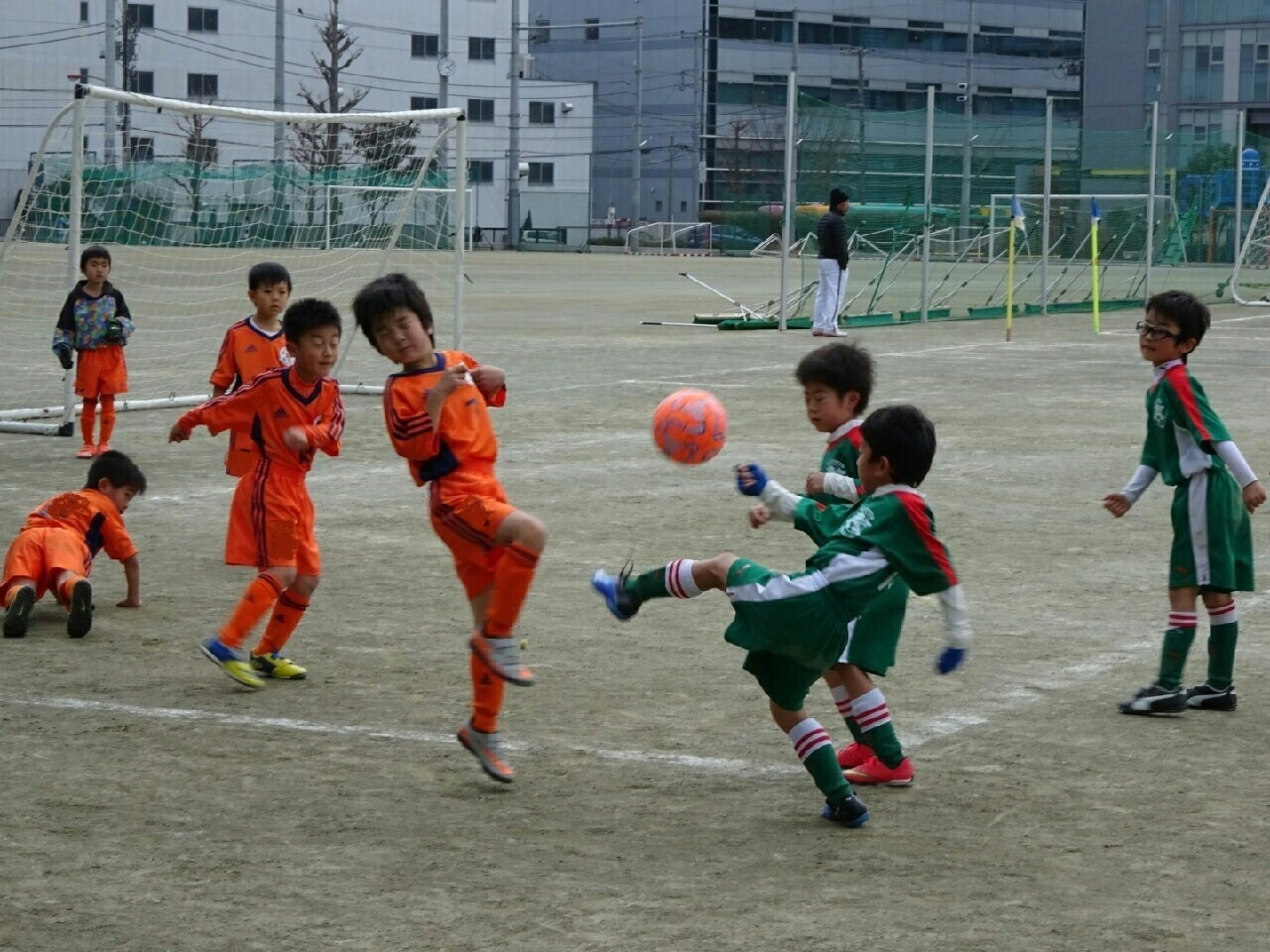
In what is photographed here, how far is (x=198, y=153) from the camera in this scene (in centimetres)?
3088

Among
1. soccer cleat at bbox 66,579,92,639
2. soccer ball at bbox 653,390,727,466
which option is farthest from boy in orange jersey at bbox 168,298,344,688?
soccer ball at bbox 653,390,727,466

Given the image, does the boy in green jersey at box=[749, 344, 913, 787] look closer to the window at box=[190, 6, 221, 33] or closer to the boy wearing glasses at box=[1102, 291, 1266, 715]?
the boy wearing glasses at box=[1102, 291, 1266, 715]

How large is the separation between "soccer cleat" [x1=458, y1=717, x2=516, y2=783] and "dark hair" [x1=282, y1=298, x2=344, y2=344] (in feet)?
6.07

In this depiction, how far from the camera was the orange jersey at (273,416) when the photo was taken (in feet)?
21.7

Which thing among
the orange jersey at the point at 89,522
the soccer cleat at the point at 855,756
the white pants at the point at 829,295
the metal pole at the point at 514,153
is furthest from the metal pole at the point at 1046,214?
the metal pole at the point at 514,153

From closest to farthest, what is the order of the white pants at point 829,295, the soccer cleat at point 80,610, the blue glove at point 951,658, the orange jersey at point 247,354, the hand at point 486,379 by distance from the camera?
the blue glove at point 951,658 < the hand at point 486,379 < the soccer cleat at point 80,610 < the orange jersey at point 247,354 < the white pants at point 829,295

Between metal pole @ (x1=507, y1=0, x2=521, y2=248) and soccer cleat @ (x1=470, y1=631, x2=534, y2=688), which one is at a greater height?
metal pole @ (x1=507, y1=0, x2=521, y2=248)

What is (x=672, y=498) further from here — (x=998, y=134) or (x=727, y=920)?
(x=998, y=134)

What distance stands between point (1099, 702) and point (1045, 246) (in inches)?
985

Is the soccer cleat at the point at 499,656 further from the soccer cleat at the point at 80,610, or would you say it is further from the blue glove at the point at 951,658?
the soccer cleat at the point at 80,610

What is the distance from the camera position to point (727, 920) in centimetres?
419

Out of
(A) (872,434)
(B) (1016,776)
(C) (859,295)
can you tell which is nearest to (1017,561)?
(B) (1016,776)

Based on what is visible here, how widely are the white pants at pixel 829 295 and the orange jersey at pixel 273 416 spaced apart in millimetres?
18649

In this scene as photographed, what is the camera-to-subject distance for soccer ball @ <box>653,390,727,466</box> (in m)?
5.45
